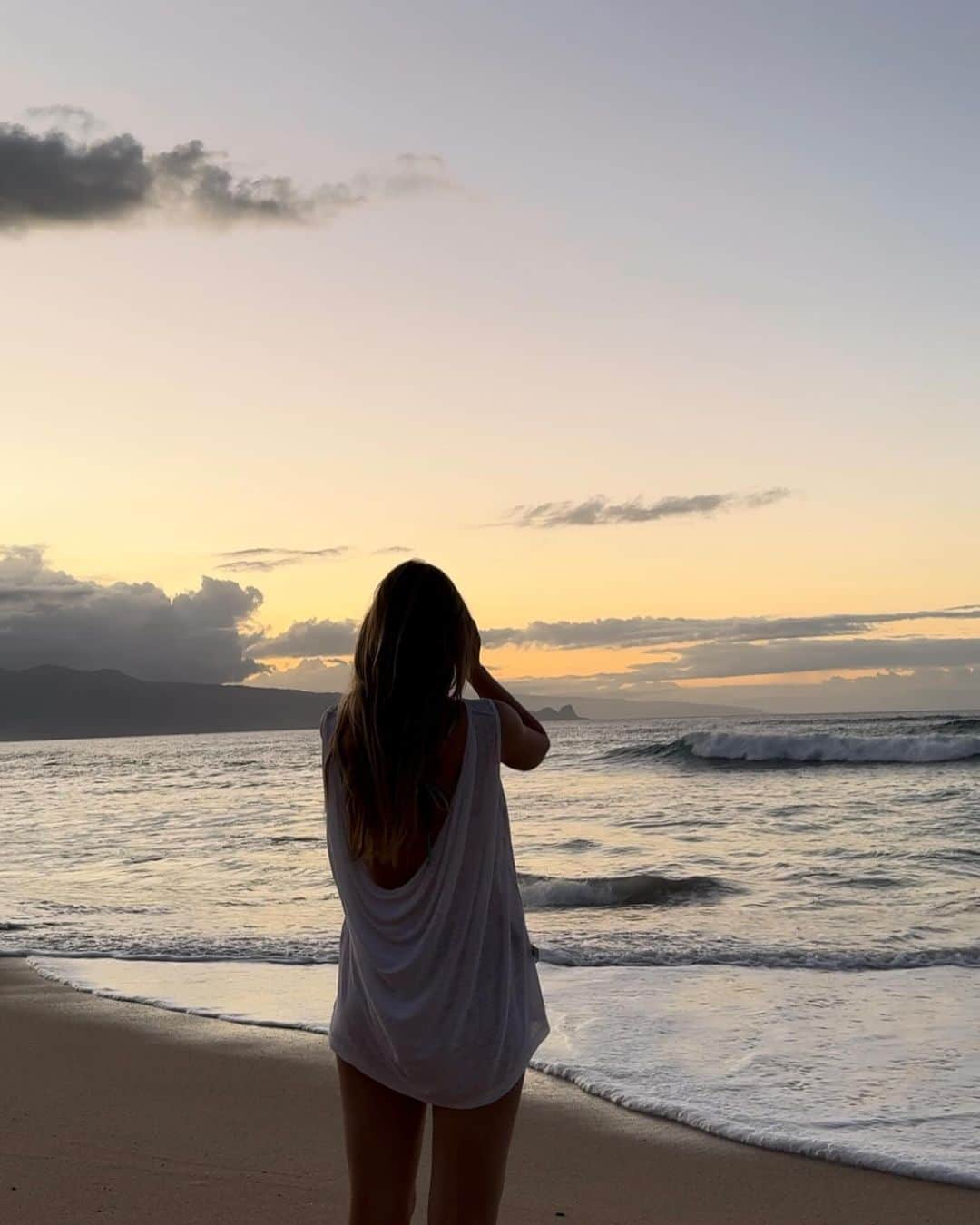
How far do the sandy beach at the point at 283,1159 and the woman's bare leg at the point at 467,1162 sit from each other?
1818 millimetres

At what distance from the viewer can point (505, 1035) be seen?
238 centimetres

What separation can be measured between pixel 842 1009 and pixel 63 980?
466 cm

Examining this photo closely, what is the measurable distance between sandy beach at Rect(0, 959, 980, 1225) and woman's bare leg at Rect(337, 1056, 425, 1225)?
5.55 feet

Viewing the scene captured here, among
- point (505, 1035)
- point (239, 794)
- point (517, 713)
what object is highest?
point (517, 713)

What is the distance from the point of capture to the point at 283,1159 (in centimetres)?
451

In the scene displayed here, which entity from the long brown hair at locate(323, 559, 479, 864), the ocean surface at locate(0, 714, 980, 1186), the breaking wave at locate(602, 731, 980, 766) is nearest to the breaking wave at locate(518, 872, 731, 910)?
the ocean surface at locate(0, 714, 980, 1186)

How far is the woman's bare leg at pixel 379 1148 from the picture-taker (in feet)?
8.02

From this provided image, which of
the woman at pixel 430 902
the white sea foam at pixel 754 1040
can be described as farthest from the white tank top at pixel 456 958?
the white sea foam at pixel 754 1040

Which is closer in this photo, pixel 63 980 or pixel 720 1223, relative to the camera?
pixel 720 1223

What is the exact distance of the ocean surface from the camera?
17.7 feet

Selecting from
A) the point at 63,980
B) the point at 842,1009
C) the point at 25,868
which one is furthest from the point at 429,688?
the point at 25,868

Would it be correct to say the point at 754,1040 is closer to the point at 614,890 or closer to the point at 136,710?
the point at 614,890

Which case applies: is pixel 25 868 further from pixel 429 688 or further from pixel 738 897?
pixel 429 688

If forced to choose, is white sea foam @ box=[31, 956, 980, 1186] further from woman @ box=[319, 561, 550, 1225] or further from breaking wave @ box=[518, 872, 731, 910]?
breaking wave @ box=[518, 872, 731, 910]
